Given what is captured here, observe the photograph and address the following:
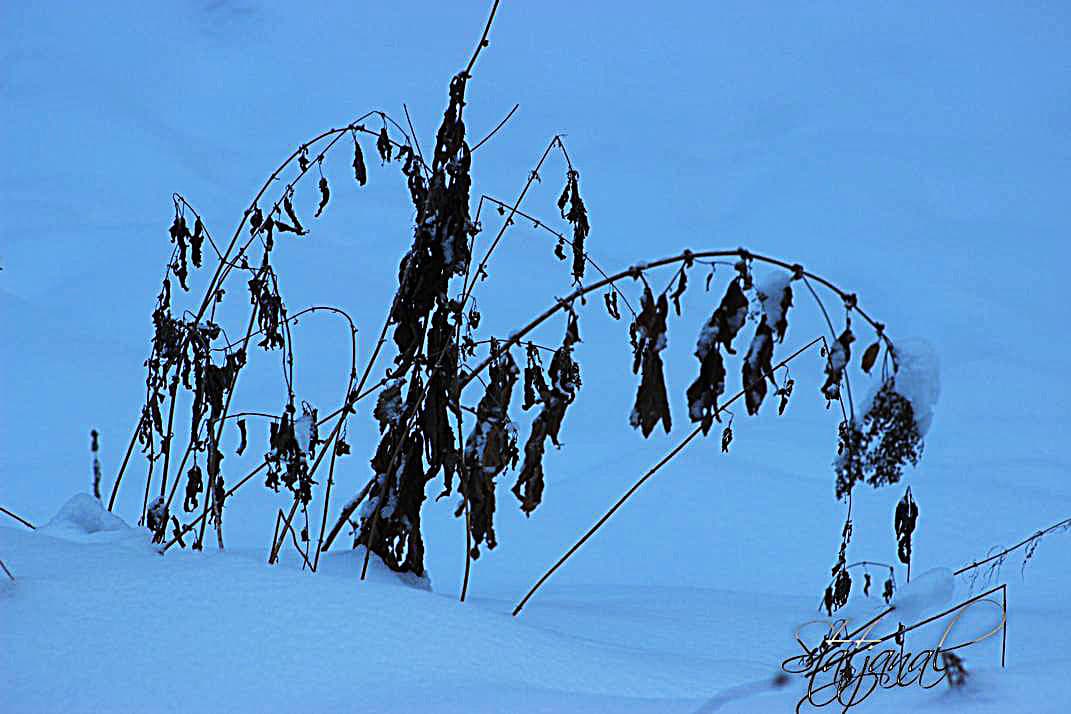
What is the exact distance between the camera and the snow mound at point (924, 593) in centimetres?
146

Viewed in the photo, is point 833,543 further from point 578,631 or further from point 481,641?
point 481,641

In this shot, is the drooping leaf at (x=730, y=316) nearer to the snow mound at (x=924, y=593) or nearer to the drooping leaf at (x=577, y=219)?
the snow mound at (x=924, y=593)

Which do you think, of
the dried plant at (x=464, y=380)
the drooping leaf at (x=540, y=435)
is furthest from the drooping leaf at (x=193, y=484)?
the drooping leaf at (x=540, y=435)

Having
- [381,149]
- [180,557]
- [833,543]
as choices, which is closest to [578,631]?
[180,557]

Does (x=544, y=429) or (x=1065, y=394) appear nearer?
(x=544, y=429)

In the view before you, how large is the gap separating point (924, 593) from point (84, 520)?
1.76 metres

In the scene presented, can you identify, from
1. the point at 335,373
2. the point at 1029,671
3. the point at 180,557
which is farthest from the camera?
the point at 335,373

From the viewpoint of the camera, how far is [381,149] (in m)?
1.88

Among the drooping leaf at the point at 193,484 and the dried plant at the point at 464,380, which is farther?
the drooping leaf at the point at 193,484

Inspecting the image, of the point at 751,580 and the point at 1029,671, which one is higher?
the point at 751,580

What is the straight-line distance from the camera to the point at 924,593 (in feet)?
4.78

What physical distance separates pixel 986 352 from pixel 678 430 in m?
1.66

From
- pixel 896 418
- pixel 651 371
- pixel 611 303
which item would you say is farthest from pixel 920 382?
pixel 611 303

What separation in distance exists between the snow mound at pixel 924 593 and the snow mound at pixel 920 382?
27cm
